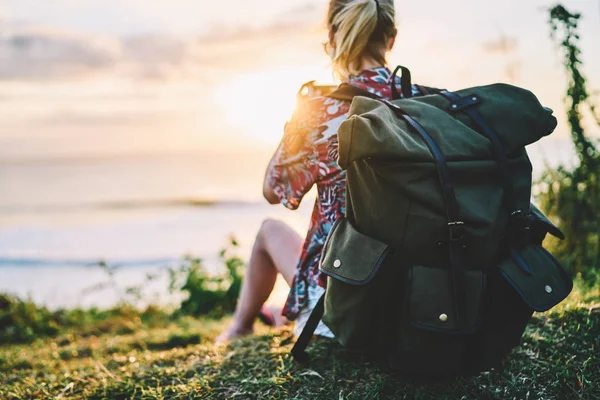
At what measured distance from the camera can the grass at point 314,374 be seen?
211cm

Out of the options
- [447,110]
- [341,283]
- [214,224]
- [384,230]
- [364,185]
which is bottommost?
[214,224]

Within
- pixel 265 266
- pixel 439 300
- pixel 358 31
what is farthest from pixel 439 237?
pixel 265 266

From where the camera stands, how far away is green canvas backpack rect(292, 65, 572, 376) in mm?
1759

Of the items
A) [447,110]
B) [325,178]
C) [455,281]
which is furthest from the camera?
[325,178]

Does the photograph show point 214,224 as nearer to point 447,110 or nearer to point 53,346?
point 53,346

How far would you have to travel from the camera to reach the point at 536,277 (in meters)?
1.89

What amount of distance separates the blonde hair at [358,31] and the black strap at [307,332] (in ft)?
3.45

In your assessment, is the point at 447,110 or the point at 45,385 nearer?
the point at 447,110

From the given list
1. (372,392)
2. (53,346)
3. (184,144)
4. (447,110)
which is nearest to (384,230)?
(447,110)

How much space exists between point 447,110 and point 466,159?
272 millimetres

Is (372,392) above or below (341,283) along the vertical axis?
below

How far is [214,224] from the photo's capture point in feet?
41.8

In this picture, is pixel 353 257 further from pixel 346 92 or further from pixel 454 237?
pixel 346 92

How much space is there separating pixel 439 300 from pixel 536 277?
1.36 ft
